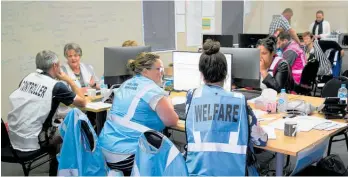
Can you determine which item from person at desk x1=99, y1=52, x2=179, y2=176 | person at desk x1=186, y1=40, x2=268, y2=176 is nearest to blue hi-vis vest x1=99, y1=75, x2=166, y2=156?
person at desk x1=99, y1=52, x2=179, y2=176

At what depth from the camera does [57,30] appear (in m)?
4.23

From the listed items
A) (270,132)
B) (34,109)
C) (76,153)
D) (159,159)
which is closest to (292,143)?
(270,132)

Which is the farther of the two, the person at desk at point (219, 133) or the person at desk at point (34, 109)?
the person at desk at point (34, 109)

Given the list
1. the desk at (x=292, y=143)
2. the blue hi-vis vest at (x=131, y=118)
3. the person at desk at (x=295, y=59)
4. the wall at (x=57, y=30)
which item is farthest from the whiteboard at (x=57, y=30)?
the desk at (x=292, y=143)

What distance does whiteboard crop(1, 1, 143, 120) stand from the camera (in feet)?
12.6

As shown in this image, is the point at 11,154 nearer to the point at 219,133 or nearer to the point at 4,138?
the point at 4,138

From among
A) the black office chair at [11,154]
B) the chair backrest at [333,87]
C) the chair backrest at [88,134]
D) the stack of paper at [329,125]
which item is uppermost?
the chair backrest at [333,87]

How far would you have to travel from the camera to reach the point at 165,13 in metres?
5.52

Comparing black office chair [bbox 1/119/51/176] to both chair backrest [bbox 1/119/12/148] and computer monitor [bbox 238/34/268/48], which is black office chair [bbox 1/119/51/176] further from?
computer monitor [bbox 238/34/268/48]

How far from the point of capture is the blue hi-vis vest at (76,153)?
208 centimetres

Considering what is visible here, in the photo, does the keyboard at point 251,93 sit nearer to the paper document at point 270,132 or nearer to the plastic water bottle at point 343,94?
the plastic water bottle at point 343,94

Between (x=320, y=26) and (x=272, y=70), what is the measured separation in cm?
567

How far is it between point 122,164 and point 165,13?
3.73 meters

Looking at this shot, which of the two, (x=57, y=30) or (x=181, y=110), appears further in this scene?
(x=57, y=30)
